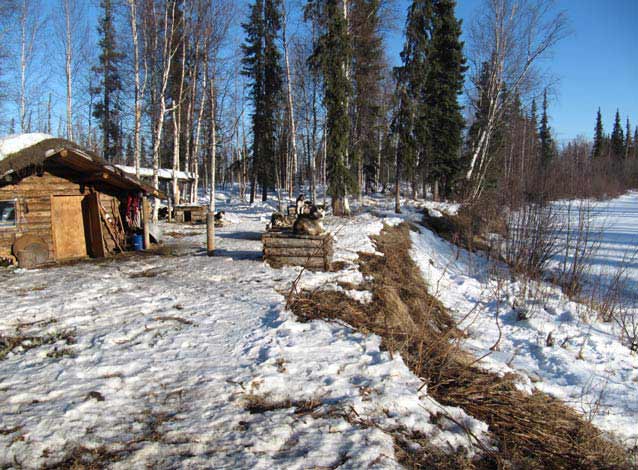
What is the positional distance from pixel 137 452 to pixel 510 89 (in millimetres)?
22824

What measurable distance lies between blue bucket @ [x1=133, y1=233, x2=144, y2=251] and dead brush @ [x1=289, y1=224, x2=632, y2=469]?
735cm

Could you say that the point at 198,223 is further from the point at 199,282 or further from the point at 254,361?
the point at 254,361

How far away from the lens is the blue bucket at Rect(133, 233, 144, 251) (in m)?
11.9

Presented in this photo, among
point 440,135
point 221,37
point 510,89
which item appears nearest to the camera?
point 221,37

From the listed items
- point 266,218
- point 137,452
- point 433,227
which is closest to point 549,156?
point 433,227

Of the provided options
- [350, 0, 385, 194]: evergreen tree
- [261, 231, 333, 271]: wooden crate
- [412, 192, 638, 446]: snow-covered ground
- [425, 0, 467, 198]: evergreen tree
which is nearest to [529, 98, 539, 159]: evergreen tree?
[425, 0, 467, 198]: evergreen tree

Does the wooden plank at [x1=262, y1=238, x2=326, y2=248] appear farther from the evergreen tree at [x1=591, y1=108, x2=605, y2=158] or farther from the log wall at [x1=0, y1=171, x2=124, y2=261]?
the evergreen tree at [x1=591, y1=108, x2=605, y2=158]

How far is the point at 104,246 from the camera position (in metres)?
11.0

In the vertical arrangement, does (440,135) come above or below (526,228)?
above

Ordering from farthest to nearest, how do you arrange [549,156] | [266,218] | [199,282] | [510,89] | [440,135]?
[549,156] → [440,135] → [266,218] → [510,89] → [199,282]

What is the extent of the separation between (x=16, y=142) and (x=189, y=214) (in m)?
10.7

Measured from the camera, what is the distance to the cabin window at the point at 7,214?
970 centimetres

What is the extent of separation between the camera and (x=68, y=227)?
10820mm

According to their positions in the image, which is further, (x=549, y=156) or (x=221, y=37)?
(x=549, y=156)
